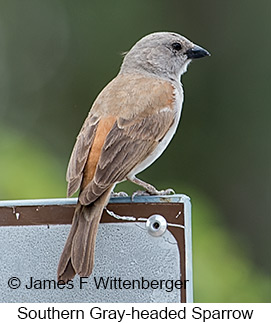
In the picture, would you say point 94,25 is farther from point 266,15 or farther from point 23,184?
point 23,184

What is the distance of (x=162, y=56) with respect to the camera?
218 inches

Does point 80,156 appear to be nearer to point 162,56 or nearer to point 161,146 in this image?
point 161,146

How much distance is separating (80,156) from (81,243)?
80 centimetres

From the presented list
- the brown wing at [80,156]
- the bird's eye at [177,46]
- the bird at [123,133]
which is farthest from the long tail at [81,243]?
the bird's eye at [177,46]

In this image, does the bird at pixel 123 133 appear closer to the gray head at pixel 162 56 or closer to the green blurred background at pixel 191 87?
the gray head at pixel 162 56

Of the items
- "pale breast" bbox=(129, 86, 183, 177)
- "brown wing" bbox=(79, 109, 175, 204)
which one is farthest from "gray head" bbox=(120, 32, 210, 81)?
"brown wing" bbox=(79, 109, 175, 204)

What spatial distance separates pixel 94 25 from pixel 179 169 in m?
2.13

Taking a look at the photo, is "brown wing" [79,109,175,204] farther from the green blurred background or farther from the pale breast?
the green blurred background

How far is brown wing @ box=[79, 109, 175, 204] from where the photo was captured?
4109mm

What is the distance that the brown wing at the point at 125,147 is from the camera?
4.11 metres

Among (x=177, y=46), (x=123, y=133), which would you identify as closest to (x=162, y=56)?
(x=177, y=46)

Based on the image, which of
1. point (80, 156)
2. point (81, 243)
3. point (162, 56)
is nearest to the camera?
point (81, 243)

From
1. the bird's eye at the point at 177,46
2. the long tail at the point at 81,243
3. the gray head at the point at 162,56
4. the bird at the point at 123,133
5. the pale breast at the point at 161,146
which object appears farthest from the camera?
the bird's eye at the point at 177,46

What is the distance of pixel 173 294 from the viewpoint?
130 inches
